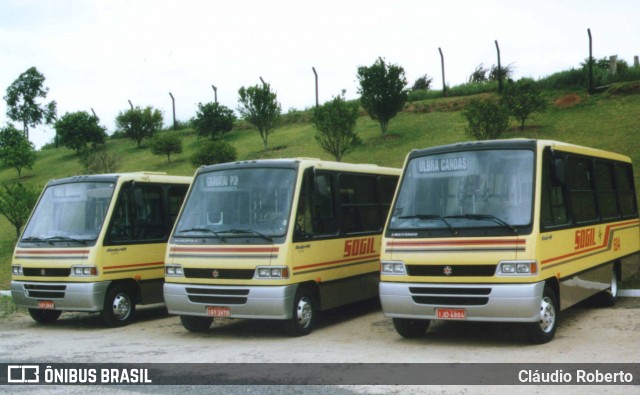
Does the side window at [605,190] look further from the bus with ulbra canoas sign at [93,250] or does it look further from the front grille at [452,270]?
the bus with ulbra canoas sign at [93,250]

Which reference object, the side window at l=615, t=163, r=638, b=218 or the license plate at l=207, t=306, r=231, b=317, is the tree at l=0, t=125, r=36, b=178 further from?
the side window at l=615, t=163, r=638, b=218

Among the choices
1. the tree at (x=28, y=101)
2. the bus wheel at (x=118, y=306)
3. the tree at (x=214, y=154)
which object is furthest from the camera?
the tree at (x=28, y=101)

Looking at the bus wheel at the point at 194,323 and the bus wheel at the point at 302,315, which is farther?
the bus wheel at the point at 194,323

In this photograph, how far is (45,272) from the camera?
42.5 ft

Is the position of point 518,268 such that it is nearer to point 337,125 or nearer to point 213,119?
point 337,125

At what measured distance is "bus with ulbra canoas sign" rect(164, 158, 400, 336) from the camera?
10977 mm

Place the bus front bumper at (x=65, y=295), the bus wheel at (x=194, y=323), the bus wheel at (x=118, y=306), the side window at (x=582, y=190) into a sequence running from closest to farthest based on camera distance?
the side window at (x=582, y=190) < the bus wheel at (x=194, y=323) < the bus front bumper at (x=65, y=295) < the bus wheel at (x=118, y=306)

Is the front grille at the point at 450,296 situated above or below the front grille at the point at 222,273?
below

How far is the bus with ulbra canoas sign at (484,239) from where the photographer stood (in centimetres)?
942

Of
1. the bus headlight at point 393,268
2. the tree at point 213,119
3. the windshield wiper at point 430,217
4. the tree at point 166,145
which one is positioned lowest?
the bus headlight at point 393,268

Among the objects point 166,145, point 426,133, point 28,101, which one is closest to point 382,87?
point 426,133

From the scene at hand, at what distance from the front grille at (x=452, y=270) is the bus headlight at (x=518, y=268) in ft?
0.39

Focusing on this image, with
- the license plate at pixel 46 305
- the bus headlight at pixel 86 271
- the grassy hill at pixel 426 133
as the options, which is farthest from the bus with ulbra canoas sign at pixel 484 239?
the grassy hill at pixel 426 133

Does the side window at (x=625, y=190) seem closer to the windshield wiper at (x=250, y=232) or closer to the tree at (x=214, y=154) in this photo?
the windshield wiper at (x=250, y=232)
